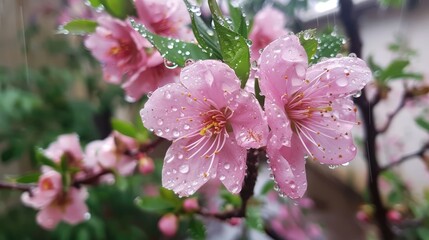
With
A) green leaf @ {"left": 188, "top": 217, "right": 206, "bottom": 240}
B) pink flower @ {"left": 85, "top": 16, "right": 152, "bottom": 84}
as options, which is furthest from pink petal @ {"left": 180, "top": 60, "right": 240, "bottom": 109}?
green leaf @ {"left": 188, "top": 217, "right": 206, "bottom": 240}

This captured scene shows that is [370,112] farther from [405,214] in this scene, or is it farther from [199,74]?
[199,74]

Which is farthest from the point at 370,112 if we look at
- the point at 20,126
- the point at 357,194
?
the point at 20,126

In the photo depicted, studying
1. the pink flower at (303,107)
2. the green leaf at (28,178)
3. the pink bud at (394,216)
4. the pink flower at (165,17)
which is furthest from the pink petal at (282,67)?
the pink bud at (394,216)

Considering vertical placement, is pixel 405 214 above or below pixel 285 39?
below

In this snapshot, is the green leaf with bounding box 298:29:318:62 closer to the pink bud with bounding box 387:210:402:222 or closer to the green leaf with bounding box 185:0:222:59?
the green leaf with bounding box 185:0:222:59

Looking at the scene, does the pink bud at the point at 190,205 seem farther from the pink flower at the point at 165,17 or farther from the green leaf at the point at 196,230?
the pink flower at the point at 165,17

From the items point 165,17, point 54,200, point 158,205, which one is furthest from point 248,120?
point 54,200

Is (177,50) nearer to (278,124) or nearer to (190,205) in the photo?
(278,124)

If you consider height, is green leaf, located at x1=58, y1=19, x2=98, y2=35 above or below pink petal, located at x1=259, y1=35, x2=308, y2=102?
below
